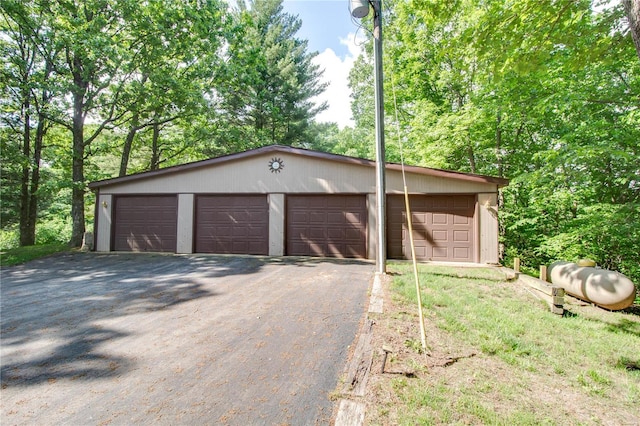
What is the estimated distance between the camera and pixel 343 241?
8.91m

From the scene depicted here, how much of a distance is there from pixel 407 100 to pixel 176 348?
47.6 ft

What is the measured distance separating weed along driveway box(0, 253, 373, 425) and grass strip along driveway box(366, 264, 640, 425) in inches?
19.8

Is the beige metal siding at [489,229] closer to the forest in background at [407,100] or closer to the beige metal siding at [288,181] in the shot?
the beige metal siding at [288,181]

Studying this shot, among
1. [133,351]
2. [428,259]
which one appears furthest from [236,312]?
[428,259]

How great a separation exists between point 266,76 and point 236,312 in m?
16.7

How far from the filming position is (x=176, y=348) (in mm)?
2947

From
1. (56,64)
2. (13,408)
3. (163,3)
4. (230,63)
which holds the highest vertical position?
(163,3)

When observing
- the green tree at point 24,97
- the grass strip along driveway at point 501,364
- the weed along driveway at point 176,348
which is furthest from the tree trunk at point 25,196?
the grass strip along driveway at point 501,364

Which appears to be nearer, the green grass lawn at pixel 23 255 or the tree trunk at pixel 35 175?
the green grass lawn at pixel 23 255

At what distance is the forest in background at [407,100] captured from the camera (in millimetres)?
6344

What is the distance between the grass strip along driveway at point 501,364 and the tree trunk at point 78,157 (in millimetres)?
12482

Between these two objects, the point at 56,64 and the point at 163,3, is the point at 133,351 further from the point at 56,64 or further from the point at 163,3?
the point at 56,64

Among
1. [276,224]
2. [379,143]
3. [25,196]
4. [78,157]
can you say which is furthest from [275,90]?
[379,143]

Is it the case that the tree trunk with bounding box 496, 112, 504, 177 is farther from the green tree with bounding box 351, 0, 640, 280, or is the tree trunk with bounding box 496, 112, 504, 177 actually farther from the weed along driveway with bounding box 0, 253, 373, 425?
the weed along driveway with bounding box 0, 253, 373, 425
